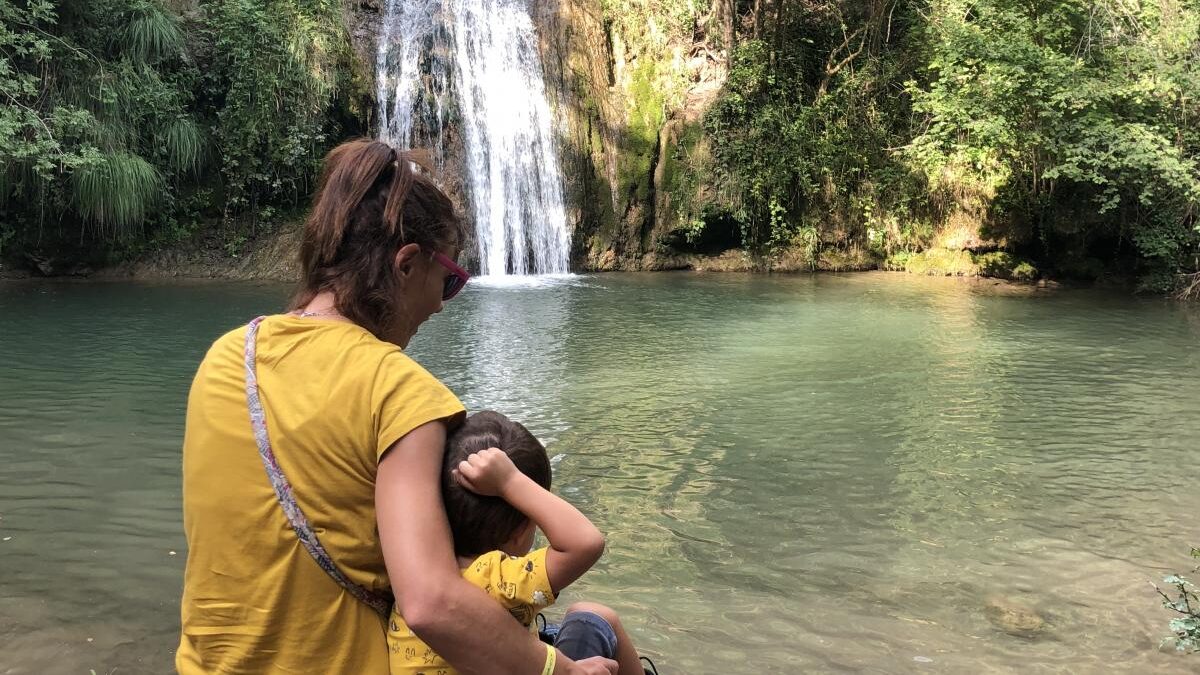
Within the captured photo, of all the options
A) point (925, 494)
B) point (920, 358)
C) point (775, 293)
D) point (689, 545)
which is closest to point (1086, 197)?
point (775, 293)

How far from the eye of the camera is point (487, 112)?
17.7m

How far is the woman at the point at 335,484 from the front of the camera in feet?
4.75

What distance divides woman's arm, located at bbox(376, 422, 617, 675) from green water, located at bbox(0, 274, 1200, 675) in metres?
2.12

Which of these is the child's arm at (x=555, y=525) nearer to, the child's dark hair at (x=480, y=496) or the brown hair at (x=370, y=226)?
the child's dark hair at (x=480, y=496)

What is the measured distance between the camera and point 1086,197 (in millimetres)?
16156

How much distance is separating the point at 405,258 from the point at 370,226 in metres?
0.08

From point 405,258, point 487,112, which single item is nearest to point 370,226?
point 405,258

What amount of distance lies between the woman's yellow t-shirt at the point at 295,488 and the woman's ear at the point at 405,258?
0.46 ft

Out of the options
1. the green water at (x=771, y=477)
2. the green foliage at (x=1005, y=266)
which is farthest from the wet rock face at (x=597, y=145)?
the green water at (x=771, y=477)

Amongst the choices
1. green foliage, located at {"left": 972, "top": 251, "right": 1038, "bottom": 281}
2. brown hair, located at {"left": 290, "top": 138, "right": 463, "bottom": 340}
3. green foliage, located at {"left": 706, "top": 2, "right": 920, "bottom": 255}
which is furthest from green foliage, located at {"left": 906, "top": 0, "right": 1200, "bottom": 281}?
brown hair, located at {"left": 290, "top": 138, "right": 463, "bottom": 340}

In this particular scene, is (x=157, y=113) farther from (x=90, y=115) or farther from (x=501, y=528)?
(x=501, y=528)

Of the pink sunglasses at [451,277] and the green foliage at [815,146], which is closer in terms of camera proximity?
the pink sunglasses at [451,277]

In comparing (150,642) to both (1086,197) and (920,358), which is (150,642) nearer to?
(920,358)

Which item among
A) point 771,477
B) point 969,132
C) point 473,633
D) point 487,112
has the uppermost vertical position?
point 487,112
